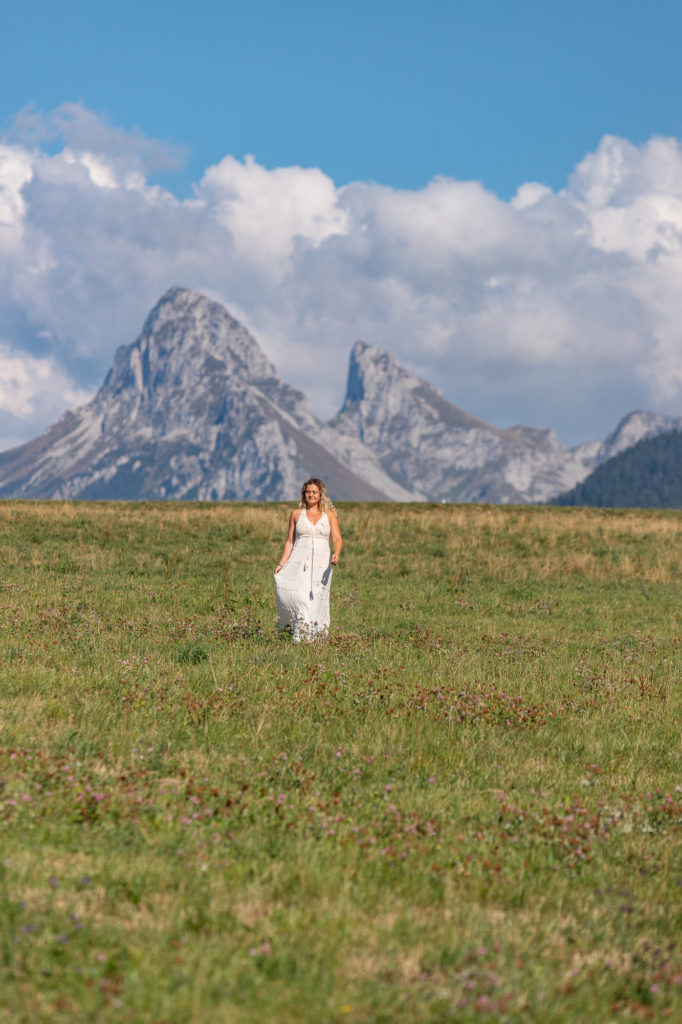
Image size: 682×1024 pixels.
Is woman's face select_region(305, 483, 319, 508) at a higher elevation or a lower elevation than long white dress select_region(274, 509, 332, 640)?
higher

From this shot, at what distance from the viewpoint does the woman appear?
14125 millimetres

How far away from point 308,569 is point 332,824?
7833 mm

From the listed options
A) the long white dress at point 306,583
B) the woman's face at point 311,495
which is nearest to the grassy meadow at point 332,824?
the long white dress at point 306,583

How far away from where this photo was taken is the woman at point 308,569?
14125mm

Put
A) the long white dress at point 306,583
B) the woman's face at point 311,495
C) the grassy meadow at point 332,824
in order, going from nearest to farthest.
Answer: the grassy meadow at point 332,824
the long white dress at point 306,583
the woman's face at point 311,495

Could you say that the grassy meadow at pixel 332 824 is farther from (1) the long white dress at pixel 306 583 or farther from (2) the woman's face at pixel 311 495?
(2) the woman's face at pixel 311 495

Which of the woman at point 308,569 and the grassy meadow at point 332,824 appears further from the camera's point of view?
the woman at point 308,569

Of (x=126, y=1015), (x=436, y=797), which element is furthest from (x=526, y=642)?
(x=126, y=1015)

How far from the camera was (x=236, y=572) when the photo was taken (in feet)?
78.8

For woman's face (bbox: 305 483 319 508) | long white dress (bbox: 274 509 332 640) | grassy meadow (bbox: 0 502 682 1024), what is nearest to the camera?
grassy meadow (bbox: 0 502 682 1024)

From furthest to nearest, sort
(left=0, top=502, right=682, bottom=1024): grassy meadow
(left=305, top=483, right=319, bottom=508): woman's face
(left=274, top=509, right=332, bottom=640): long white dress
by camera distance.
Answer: (left=305, top=483, right=319, bottom=508): woman's face
(left=274, top=509, right=332, bottom=640): long white dress
(left=0, top=502, right=682, bottom=1024): grassy meadow

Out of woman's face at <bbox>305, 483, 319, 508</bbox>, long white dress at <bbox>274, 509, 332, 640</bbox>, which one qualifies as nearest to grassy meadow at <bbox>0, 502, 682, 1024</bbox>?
long white dress at <bbox>274, 509, 332, 640</bbox>

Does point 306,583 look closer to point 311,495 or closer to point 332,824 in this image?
point 311,495

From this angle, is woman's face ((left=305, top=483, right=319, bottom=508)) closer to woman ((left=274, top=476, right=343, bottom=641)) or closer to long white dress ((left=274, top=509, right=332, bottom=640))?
woman ((left=274, top=476, right=343, bottom=641))
